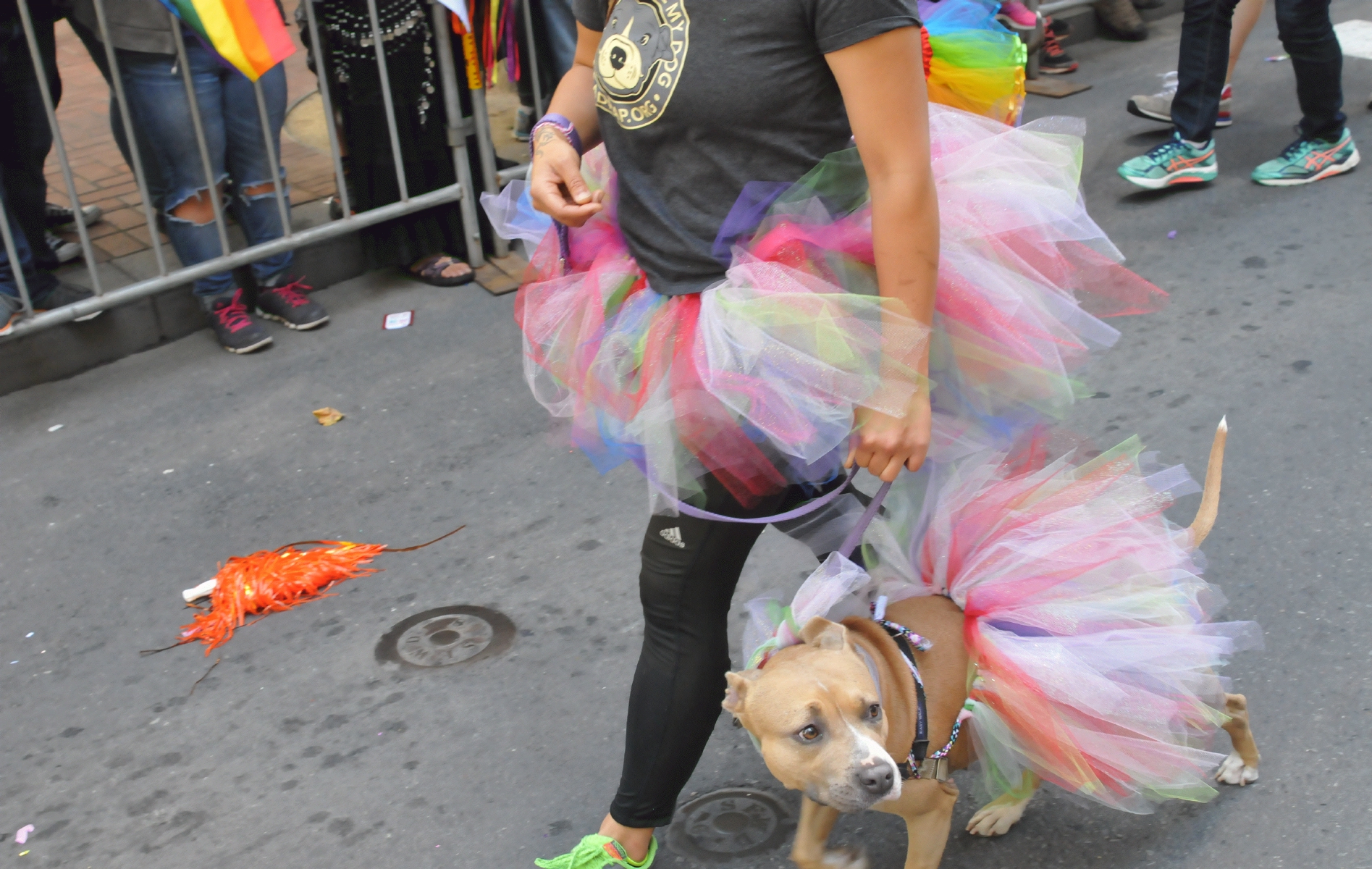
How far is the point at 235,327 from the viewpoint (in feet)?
16.4

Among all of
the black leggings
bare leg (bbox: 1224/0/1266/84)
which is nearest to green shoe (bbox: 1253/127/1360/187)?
bare leg (bbox: 1224/0/1266/84)

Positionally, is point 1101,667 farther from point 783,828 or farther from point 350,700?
point 350,700

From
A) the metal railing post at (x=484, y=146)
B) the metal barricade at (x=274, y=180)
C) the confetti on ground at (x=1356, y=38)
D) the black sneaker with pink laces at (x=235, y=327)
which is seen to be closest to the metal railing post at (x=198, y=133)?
the metal barricade at (x=274, y=180)

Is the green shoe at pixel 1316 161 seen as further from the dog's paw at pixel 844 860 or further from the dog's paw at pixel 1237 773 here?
the dog's paw at pixel 844 860

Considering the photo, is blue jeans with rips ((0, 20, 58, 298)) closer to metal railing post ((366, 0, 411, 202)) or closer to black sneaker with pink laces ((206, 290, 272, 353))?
black sneaker with pink laces ((206, 290, 272, 353))

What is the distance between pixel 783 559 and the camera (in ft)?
11.9

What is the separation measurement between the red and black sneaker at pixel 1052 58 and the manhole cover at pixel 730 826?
18.6 ft

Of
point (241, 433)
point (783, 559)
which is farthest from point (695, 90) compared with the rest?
point (241, 433)

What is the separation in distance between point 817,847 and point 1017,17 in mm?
5145

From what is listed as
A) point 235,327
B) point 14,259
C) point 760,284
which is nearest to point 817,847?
point 760,284

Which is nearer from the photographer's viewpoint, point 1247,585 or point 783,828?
point 783,828

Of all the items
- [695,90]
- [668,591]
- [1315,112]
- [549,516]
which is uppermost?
[695,90]

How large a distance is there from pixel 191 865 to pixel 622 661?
3.66 feet

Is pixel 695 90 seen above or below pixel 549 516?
above
